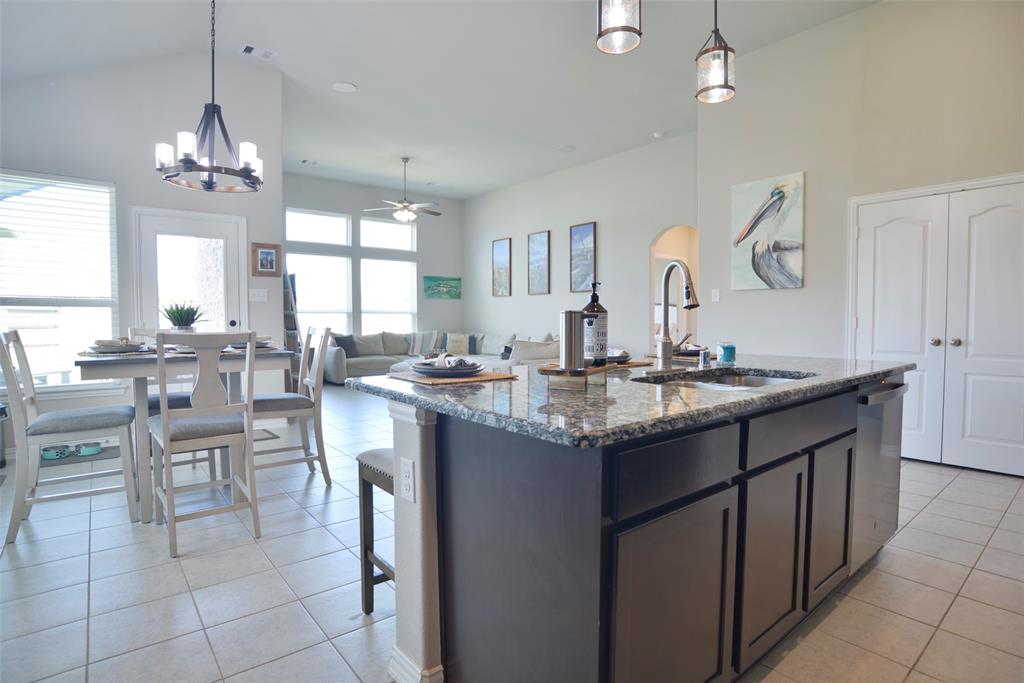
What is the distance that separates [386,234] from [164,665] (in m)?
8.26

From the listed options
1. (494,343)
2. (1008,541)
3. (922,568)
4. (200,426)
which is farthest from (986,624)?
(494,343)

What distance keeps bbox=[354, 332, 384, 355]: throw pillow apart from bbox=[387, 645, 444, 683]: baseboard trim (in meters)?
7.30

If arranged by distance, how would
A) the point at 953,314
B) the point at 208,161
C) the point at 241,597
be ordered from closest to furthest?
the point at 241,597
the point at 208,161
the point at 953,314

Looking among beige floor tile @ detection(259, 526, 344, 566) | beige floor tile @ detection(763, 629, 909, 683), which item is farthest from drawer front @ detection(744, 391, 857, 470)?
beige floor tile @ detection(259, 526, 344, 566)

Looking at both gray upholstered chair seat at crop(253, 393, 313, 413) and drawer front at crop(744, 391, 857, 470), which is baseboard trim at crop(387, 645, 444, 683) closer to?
drawer front at crop(744, 391, 857, 470)

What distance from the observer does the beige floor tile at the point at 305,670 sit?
1538mm

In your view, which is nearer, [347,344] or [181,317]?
[181,317]

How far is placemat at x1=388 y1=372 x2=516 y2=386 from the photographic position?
1533 mm

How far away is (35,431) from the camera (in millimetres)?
2525

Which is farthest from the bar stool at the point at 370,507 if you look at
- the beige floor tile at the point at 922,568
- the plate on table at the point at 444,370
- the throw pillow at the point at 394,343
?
the throw pillow at the point at 394,343

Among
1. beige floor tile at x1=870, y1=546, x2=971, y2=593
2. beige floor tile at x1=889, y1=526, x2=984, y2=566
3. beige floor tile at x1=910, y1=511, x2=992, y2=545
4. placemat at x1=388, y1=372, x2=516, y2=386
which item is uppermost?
placemat at x1=388, y1=372, x2=516, y2=386

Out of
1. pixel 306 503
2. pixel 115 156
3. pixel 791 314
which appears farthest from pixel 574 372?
pixel 115 156

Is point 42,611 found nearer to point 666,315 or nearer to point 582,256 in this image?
point 666,315

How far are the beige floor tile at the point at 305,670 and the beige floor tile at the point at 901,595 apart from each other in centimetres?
190
